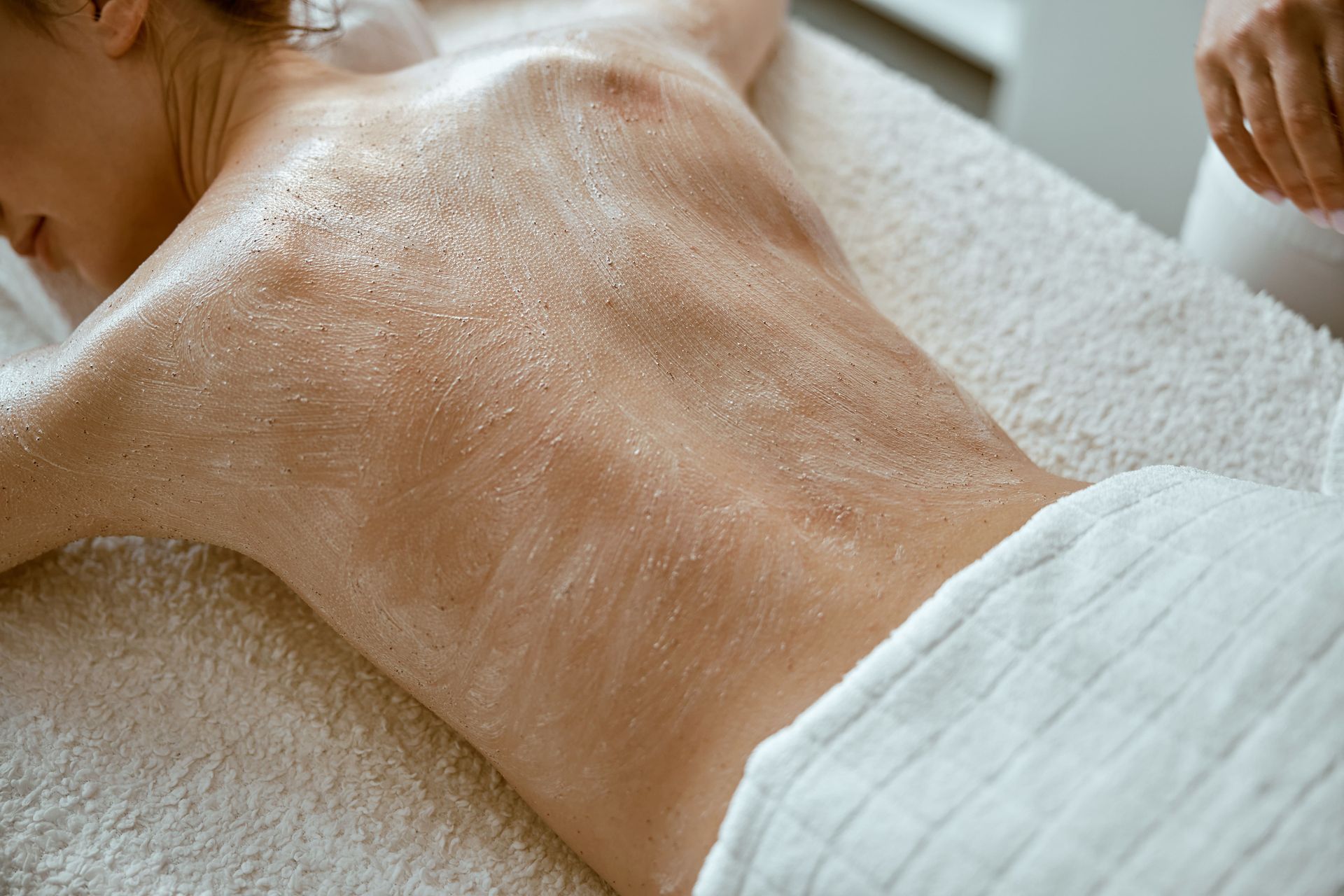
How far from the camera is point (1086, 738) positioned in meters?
0.59

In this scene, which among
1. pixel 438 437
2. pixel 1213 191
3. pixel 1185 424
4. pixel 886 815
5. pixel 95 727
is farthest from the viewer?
pixel 1213 191

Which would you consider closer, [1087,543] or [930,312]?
[1087,543]

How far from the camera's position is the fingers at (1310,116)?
86cm

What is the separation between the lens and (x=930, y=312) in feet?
3.83

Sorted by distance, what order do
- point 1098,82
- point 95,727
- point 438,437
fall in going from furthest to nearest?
point 1098,82 < point 95,727 < point 438,437

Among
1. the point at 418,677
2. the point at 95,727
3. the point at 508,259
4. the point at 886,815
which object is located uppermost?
the point at 508,259

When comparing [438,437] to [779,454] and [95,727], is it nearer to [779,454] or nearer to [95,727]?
[779,454]

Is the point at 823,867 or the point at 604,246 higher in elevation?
the point at 604,246

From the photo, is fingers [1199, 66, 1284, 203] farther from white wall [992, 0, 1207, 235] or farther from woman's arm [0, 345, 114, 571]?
woman's arm [0, 345, 114, 571]

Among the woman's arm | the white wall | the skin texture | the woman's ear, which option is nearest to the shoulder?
the skin texture

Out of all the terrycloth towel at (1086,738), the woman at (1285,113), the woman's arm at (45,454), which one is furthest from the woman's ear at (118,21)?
the woman at (1285,113)

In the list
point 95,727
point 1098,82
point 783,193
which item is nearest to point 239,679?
point 95,727

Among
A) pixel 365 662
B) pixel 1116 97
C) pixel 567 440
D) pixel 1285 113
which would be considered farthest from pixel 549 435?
pixel 1116 97

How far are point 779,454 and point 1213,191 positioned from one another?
0.71 meters
